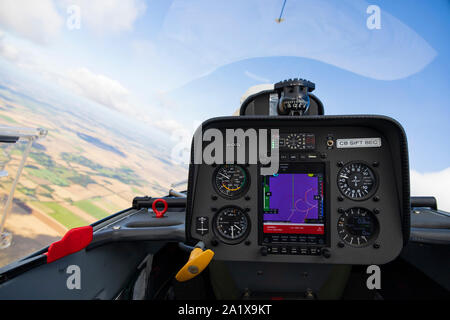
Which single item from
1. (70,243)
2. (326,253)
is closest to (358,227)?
(326,253)

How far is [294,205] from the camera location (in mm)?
1574

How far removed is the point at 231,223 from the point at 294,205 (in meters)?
0.43

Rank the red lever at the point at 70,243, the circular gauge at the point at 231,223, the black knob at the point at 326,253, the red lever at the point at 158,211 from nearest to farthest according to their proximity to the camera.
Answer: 1. the red lever at the point at 70,243
2. the black knob at the point at 326,253
3. the circular gauge at the point at 231,223
4. the red lever at the point at 158,211

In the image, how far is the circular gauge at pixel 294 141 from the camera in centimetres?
159

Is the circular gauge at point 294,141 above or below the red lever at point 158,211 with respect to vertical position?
above

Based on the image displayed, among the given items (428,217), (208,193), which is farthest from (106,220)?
(428,217)

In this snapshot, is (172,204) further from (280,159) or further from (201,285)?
(280,159)

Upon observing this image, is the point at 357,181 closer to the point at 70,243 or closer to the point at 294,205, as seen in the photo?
the point at 294,205

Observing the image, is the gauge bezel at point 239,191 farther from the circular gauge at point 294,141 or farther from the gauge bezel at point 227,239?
the circular gauge at point 294,141

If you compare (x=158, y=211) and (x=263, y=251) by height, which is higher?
(x=158, y=211)

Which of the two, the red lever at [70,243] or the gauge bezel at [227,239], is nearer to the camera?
the red lever at [70,243]

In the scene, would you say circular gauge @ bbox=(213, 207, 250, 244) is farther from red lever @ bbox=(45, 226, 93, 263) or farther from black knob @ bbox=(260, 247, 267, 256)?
red lever @ bbox=(45, 226, 93, 263)

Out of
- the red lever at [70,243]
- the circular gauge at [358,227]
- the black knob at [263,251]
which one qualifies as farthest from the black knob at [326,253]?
the red lever at [70,243]

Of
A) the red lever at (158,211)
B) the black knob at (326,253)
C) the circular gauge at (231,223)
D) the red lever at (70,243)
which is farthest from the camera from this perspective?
the red lever at (158,211)
